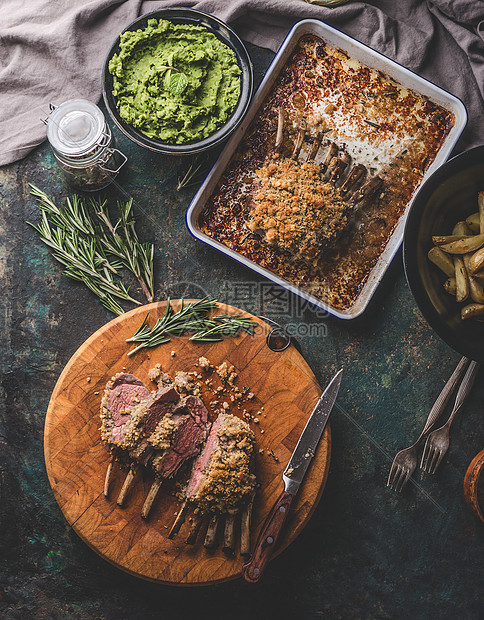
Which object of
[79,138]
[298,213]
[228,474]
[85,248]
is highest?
[298,213]

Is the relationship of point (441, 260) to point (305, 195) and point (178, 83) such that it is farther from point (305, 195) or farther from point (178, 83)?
point (178, 83)

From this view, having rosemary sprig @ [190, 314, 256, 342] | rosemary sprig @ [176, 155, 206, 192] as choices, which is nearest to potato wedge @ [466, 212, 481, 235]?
rosemary sprig @ [190, 314, 256, 342]

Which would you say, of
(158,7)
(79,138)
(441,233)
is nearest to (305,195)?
(441,233)

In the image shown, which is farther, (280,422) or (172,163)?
(172,163)

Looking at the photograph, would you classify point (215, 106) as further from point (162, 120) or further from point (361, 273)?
point (361, 273)

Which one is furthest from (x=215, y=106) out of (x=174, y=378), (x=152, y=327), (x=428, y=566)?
(x=428, y=566)

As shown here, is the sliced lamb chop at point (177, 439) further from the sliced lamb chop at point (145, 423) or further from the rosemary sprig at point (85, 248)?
the rosemary sprig at point (85, 248)
